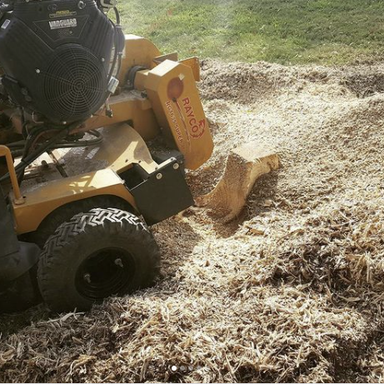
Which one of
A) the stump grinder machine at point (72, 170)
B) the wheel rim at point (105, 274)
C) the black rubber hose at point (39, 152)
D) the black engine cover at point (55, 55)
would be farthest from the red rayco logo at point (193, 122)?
the wheel rim at point (105, 274)

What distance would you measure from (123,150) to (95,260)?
2.75 ft

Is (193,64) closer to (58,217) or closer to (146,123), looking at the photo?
(146,123)

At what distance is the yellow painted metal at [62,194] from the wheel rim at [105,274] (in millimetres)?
332

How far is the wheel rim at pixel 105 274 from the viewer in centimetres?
281

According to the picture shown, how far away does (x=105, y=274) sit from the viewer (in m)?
A: 2.94

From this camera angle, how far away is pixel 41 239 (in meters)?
2.93

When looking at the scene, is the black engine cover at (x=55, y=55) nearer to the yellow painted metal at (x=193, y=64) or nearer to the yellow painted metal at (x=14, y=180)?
the yellow painted metal at (x=14, y=180)

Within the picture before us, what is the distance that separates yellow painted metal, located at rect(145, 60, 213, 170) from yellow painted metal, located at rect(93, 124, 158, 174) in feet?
0.79

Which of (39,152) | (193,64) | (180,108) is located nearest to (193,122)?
(180,108)

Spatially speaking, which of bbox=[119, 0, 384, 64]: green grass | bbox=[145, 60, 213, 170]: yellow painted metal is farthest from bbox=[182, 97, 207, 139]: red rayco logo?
bbox=[119, 0, 384, 64]: green grass

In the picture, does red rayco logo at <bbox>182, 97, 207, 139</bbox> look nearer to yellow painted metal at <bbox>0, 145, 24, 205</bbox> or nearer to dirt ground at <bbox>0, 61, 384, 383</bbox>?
dirt ground at <bbox>0, 61, 384, 383</bbox>

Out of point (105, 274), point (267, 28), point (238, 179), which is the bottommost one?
point (267, 28)

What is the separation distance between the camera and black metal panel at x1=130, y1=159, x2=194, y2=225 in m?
3.15

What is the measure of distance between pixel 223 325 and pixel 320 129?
234cm
